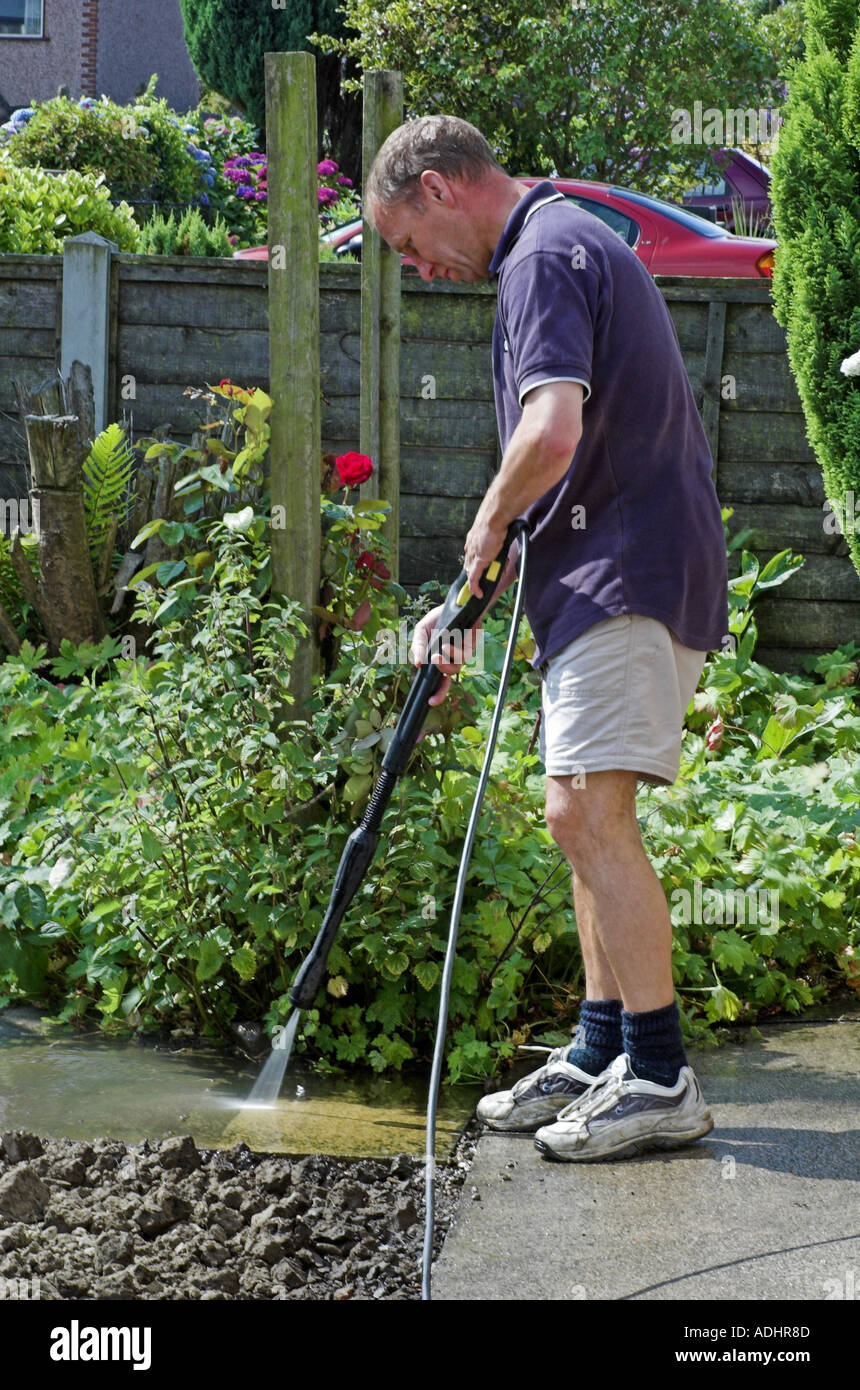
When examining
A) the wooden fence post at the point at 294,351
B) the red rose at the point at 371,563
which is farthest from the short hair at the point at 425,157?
the red rose at the point at 371,563

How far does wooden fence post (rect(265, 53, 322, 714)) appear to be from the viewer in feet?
10.7

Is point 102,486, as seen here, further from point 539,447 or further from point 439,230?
point 539,447

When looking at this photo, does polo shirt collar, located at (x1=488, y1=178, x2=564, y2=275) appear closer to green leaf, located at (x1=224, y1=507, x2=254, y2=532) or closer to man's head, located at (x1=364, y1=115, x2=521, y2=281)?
man's head, located at (x1=364, y1=115, x2=521, y2=281)

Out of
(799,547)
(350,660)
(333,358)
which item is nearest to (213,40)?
(333,358)

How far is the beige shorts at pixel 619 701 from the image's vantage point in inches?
100

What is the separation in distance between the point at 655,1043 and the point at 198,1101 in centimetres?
101

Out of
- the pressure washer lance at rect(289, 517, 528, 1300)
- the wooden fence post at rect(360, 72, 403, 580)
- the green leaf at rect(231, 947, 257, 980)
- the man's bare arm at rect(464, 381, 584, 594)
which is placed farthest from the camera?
the wooden fence post at rect(360, 72, 403, 580)

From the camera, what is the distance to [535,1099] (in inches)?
111

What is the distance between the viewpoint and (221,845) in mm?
3234

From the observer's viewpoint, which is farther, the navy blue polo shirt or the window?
the window

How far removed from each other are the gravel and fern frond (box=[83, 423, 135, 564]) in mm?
3393

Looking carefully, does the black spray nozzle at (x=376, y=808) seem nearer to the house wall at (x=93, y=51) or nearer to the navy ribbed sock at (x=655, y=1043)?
the navy ribbed sock at (x=655, y=1043)

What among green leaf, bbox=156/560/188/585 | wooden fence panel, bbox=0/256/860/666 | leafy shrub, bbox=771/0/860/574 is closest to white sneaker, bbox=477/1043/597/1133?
green leaf, bbox=156/560/188/585

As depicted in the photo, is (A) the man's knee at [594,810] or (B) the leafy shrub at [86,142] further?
(B) the leafy shrub at [86,142]
